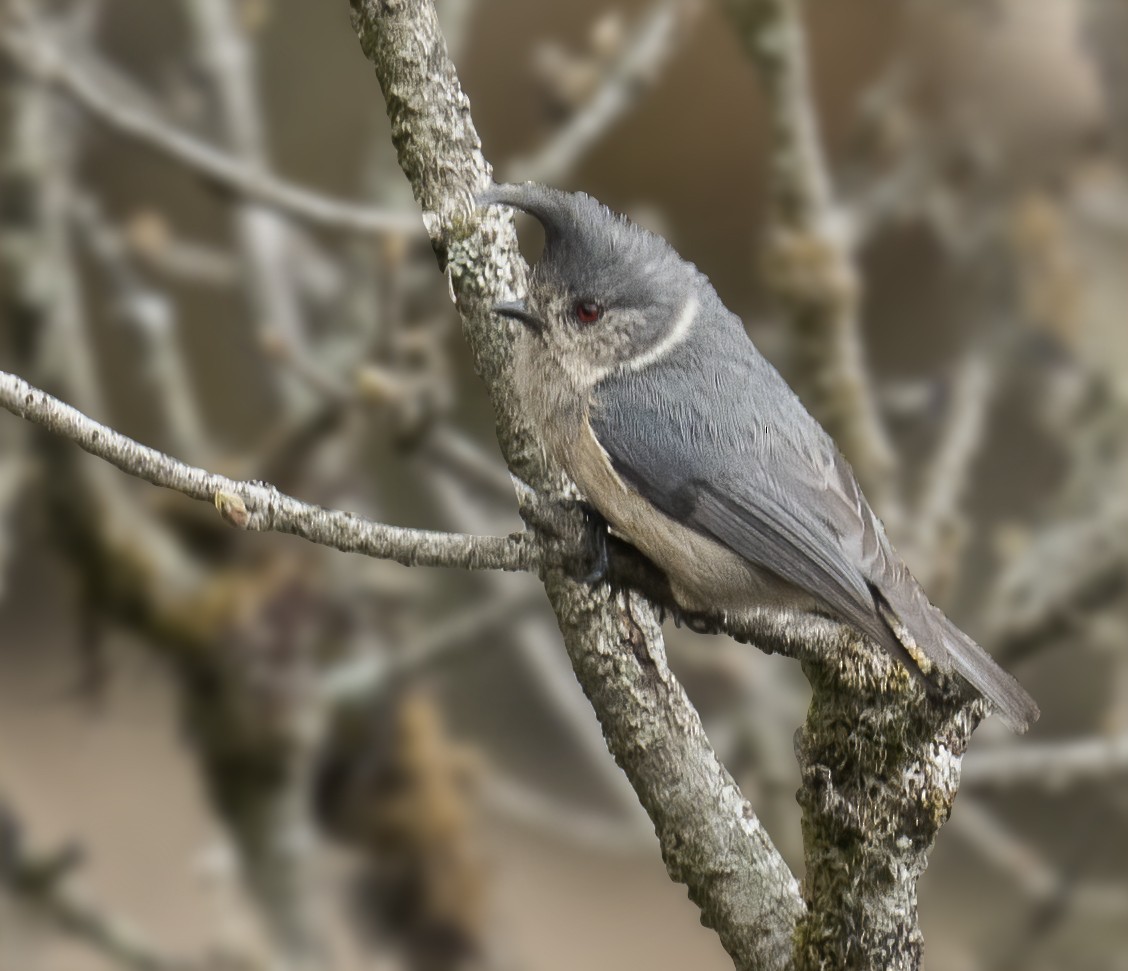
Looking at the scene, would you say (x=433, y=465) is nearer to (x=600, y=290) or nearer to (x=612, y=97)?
(x=612, y=97)

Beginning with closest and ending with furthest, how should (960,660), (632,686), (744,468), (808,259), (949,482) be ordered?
(960,660) → (632,686) → (744,468) → (808,259) → (949,482)

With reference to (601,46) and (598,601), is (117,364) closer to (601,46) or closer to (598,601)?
(601,46)

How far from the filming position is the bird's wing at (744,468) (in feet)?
3.84

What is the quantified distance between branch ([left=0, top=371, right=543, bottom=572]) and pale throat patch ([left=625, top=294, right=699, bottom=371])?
0.30 metres

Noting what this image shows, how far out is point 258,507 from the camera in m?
0.98

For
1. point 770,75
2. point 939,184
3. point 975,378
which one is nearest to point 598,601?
point 770,75

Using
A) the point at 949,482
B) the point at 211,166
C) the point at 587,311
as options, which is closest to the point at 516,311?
the point at 587,311

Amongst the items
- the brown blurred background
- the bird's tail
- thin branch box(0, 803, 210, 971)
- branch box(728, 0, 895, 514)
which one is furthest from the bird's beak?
thin branch box(0, 803, 210, 971)

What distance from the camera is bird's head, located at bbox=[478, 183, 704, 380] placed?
1.17m

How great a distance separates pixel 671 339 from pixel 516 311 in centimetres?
18

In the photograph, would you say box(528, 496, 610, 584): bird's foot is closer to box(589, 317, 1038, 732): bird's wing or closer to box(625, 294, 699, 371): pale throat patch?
box(589, 317, 1038, 732): bird's wing

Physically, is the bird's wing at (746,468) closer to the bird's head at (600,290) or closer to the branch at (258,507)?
the bird's head at (600,290)

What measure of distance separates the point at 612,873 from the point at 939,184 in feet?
7.02

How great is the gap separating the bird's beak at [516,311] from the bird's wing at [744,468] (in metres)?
0.11
